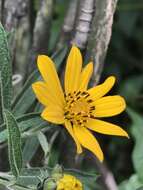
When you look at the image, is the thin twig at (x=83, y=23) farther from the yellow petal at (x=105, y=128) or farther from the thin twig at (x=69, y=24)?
the yellow petal at (x=105, y=128)

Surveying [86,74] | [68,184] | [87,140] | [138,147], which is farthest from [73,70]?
[138,147]

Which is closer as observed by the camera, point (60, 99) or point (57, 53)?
point (60, 99)

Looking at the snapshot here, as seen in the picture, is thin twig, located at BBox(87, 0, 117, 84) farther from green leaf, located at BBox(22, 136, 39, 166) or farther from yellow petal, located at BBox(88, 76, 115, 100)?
green leaf, located at BBox(22, 136, 39, 166)

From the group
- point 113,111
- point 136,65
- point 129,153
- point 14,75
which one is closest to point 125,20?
point 136,65

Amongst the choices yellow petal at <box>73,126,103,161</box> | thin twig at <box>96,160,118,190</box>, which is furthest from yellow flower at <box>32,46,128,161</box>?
thin twig at <box>96,160,118,190</box>

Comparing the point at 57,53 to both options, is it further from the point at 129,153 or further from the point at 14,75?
the point at 129,153

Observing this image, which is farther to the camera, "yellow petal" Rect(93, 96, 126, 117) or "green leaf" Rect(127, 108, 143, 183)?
"green leaf" Rect(127, 108, 143, 183)

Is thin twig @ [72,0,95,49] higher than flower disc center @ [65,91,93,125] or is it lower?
higher

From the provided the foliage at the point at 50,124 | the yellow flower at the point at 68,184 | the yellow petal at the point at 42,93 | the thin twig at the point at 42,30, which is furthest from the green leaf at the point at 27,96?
the yellow flower at the point at 68,184
